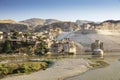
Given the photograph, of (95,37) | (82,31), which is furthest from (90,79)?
(82,31)

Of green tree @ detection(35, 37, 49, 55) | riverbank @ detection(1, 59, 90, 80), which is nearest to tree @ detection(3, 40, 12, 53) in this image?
green tree @ detection(35, 37, 49, 55)

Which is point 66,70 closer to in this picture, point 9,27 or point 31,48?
point 31,48

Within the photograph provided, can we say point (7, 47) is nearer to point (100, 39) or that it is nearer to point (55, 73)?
point (55, 73)

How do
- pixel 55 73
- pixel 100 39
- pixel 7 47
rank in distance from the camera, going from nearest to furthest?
pixel 55 73, pixel 7 47, pixel 100 39

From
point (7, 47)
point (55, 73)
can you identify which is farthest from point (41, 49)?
point (55, 73)

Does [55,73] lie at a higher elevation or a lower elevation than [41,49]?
higher

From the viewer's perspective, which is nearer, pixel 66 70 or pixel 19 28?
pixel 66 70

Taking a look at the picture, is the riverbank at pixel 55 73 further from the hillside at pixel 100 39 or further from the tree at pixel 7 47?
the hillside at pixel 100 39

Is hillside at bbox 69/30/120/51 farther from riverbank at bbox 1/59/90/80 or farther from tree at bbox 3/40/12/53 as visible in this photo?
riverbank at bbox 1/59/90/80

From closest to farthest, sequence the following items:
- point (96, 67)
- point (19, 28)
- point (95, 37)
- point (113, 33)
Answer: point (96, 67) → point (95, 37) → point (113, 33) → point (19, 28)

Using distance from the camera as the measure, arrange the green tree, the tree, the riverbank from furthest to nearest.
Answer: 1. the green tree
2. the tree
3. the riverbank

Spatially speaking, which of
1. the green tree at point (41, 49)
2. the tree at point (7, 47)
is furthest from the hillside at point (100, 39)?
the tree at point (7, 47)
